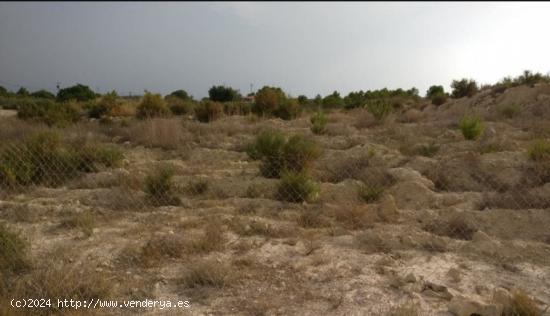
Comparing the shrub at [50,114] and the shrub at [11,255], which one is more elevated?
the shrub at [50,114]

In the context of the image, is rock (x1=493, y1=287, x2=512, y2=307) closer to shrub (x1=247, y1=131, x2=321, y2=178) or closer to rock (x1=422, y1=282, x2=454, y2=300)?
rock (x1=422, y1=282, x2=454, y2=300)

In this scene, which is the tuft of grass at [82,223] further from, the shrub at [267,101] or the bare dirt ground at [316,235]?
the shrub at [267,101]

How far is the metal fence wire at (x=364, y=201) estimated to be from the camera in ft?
16.1

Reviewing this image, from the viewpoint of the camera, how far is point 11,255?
16.3 ft

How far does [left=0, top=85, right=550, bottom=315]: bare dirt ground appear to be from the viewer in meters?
4.56

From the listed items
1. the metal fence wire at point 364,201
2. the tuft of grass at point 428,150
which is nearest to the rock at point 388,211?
the metal fence wire at point 364,201

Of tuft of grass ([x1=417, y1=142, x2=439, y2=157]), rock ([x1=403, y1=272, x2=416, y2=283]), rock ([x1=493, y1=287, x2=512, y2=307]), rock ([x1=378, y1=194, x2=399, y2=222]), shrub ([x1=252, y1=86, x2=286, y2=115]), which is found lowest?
rock ([x1=403, y1=272, x2=416, y2=283])

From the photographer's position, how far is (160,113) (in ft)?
61.2

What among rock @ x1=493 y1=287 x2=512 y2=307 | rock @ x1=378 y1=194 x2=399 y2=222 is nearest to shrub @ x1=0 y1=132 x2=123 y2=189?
rock @ x1=378 y1=194 x2=399 y2=222

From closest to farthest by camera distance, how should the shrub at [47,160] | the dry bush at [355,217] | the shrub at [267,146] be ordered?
the dry bush at [355,217], the shrub at [47,160], the shrub at [267,146]

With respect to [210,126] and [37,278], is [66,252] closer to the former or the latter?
[37,278]

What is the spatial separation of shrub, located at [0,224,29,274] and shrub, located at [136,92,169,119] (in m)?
13.6

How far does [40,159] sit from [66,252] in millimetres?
4126

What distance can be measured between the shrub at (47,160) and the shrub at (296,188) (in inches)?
149
